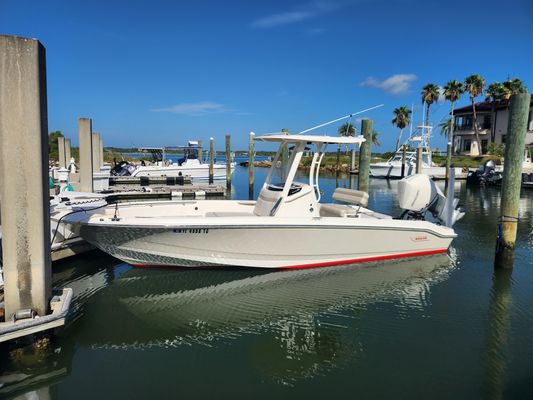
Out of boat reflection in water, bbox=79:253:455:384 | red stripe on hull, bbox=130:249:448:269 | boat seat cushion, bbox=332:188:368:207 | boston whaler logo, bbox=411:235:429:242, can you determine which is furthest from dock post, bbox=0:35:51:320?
boston whaler logo, bbox=411:235:429:242

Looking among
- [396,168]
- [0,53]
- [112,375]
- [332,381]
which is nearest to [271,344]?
[332,381]

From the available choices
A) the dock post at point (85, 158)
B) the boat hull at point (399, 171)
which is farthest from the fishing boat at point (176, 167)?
the boat hull at point (399, 171)

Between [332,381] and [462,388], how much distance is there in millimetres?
1492

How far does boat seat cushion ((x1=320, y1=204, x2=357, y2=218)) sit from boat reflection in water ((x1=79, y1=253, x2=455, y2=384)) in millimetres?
1173

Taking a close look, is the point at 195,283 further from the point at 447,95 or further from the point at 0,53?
the point at 447,95

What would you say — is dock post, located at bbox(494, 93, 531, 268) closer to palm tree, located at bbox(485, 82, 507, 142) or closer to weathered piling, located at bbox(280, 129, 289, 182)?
weathered piling, located at bbox(280, 129, 289, 182)

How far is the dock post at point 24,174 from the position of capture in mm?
4465

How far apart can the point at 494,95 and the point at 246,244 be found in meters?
49.0

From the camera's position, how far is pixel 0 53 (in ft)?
14.5

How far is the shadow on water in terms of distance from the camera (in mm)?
5148

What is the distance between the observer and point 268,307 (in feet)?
22.9

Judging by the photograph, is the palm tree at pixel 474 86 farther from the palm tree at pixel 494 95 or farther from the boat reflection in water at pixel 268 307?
the boat reflection in water at pixel 268 307

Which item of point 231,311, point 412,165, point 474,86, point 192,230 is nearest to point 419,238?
point 231,311


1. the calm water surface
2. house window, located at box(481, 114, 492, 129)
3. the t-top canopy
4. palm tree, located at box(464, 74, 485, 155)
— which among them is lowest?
the calm water surface
